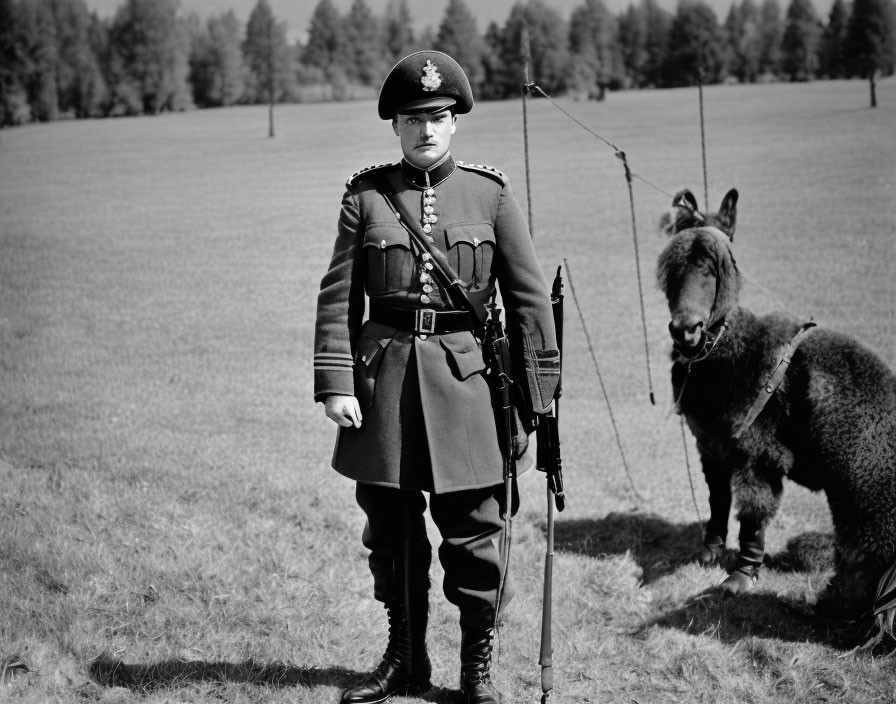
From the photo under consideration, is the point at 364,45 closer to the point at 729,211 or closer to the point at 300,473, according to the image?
the point at 300,473

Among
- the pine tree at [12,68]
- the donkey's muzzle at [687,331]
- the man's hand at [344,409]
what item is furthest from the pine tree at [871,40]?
the pine tree at [12,68]

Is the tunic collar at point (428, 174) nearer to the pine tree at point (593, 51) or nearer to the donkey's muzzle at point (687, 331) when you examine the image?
the donkey's muzzle at point (687, 331)

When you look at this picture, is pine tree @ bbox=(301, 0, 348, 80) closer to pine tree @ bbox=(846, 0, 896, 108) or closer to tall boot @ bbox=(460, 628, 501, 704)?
pine tree @ bbox=(846, 0, 896, 108)

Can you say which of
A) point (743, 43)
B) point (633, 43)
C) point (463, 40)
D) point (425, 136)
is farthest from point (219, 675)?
point (463, 40)

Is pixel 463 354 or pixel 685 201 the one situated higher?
pixel 685 201

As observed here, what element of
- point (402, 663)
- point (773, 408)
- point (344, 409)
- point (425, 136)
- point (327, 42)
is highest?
point (327, 42)

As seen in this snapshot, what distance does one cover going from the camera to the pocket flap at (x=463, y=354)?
311 cm

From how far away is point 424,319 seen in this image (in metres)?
3.09

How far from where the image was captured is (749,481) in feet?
14.1

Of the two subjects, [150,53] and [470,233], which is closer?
[470,233]

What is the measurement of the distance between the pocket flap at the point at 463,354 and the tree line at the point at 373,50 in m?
2.29

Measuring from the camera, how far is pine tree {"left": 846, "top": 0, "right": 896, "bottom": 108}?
1016 centimetres

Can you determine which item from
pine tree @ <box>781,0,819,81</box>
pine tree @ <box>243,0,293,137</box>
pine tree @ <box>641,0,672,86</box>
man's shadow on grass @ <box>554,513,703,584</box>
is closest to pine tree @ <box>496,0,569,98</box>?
pine tree @ <box>641,0,672,86</box>

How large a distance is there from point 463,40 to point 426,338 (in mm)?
27452
